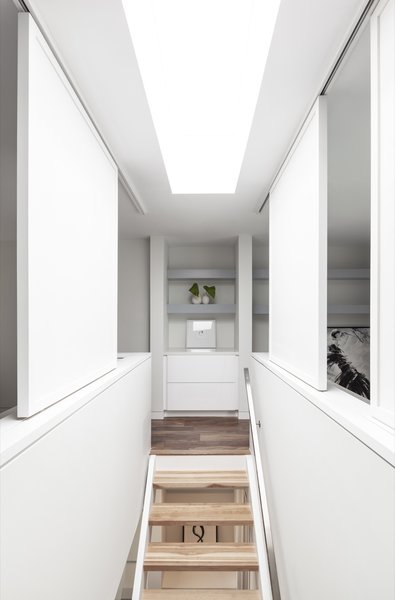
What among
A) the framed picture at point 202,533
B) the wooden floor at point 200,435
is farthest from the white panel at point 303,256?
the framed picture at point 202,533

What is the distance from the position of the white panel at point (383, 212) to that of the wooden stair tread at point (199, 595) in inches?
86.3

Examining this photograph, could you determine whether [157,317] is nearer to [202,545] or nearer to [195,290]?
[195,290]

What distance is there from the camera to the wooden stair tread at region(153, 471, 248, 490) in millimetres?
3522

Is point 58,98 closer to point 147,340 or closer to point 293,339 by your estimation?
point 293,339

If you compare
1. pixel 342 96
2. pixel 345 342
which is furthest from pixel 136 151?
pixel 345 342

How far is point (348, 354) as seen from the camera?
5301mm

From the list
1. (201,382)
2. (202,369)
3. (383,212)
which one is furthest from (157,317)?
(383,212)

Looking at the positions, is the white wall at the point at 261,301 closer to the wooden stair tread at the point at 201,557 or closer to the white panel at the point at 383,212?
the wooden stair tread at the point at 201,557

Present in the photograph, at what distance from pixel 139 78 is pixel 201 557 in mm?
2970

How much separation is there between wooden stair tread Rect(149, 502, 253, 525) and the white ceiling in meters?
2.52

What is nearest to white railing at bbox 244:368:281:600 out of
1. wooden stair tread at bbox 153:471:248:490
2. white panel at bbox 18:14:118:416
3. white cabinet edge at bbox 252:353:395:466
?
wooden stair tread at bbox 153:471:248:490

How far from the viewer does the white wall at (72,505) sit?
108 cm

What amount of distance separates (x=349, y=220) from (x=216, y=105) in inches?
87.7

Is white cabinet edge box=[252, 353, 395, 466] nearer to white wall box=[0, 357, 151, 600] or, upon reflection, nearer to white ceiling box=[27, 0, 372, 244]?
white wall box=[0, 357, 151, 600]
